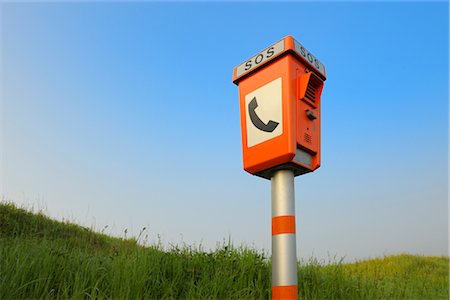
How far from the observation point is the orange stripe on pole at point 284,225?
2.53m

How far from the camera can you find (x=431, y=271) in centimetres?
758

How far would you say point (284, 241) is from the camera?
252 centimetres

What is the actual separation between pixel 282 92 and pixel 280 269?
116cm

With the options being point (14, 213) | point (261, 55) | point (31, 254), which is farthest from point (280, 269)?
point (14, 213)

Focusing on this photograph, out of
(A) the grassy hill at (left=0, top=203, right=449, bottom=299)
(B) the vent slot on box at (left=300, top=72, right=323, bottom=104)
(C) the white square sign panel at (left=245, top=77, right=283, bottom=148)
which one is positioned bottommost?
(A) the grassy hill at (left=0, top=203, right=449, bottom=299)

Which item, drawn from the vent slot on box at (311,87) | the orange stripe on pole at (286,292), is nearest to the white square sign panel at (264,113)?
the vent slot on box at (311,87)

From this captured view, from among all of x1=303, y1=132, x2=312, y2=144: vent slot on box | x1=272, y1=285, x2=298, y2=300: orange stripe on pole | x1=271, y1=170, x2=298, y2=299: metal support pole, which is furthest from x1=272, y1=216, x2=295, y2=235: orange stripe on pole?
x1=303, y1=132, x2=312, y2=144: vent slot on box

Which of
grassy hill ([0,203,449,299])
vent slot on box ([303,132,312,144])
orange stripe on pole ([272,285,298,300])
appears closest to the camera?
orange stripe on pole ([272,285,298,300])

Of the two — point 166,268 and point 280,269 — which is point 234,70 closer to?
point 280,269

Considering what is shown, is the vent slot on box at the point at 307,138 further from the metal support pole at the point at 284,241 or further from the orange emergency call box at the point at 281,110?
the metal support pole at the point at 284,241

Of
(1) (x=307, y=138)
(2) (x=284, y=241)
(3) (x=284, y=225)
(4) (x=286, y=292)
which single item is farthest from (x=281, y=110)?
(4) (x=286, y=292)

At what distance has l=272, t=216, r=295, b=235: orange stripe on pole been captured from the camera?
2.53 metres

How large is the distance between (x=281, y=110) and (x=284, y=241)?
0.86 m

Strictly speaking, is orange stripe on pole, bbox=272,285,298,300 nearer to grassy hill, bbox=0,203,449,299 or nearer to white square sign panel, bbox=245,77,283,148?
grassy hill, bbox=0,203,449,299
